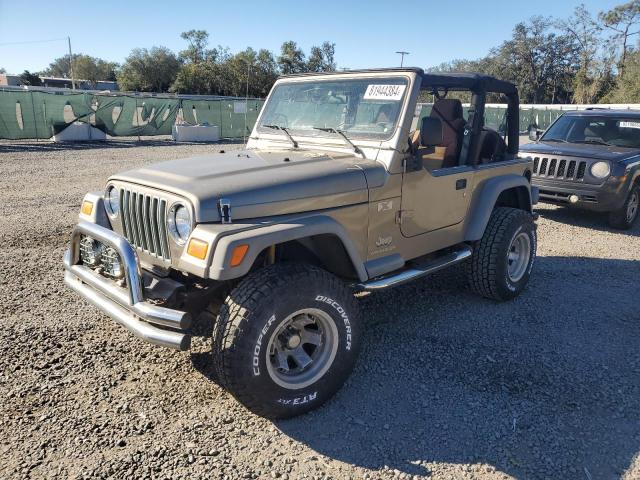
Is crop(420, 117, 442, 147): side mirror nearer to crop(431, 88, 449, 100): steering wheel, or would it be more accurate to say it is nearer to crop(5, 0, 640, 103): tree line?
crop(431, 88, 449, 100): steering wheel

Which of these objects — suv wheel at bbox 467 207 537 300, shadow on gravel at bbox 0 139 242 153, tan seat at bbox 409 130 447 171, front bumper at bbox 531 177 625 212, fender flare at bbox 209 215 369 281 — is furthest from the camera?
shadow on gravel at bbox 0 139 242 153

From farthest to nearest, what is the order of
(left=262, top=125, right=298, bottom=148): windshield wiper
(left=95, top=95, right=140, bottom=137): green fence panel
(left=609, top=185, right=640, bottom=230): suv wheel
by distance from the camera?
(left=95, top=95, right=140, bottom=137): green fence panel
(left=609, top=185, right=640, bottom=230): suv wheel
(left=262, top=125, right=298, bottom=148): windshield wiper

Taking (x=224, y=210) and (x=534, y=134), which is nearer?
(x=224, y=210)

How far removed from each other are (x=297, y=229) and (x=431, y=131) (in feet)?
4.43

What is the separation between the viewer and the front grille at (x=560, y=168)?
7.78m

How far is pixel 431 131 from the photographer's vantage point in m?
3.59

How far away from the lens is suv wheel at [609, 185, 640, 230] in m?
7.84

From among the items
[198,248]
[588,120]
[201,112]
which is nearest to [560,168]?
[588,120]

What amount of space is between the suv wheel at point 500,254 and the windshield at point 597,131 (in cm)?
458

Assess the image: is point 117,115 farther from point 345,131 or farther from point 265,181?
point 265,181

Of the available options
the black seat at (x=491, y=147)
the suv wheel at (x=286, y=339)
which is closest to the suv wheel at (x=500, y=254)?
the black seat at (x=491, y=147)

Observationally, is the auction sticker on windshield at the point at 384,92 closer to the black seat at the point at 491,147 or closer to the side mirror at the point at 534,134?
the black seat at the point at 491,147

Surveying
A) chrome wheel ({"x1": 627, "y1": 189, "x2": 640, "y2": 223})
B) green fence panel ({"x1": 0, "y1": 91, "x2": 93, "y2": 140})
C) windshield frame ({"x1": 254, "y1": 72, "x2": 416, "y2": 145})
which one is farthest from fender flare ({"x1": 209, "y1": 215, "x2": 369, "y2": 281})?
green fence panel ({"x1": 0, "y1": 91, "x2": 93, "y2": 140})

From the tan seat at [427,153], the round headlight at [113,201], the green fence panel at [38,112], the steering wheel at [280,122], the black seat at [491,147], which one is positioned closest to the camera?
the round headlight at [113,201]
